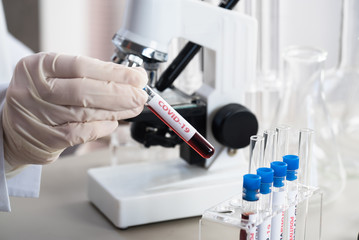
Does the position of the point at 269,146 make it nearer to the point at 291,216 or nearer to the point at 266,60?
the point at 291,216

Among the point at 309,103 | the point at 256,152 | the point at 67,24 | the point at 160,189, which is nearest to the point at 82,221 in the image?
the point at 160,189

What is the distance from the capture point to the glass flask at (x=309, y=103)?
1050 millimetres

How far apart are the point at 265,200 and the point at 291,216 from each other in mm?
62

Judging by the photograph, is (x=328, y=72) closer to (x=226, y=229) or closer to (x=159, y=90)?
(x=159, y=90)

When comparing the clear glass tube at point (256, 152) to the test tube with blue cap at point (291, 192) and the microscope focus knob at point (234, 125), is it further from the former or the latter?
the microscope focus knob at point (234, 125)

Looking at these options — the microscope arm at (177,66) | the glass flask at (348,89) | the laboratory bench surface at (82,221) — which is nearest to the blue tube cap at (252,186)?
the laboratory bench surface at (82,221)

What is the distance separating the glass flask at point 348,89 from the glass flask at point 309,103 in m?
0.12

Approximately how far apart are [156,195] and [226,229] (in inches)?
10.4

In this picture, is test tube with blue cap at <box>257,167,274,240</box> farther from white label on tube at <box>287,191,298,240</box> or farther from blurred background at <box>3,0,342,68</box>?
blurred background at <box>3,0,342,68</box>

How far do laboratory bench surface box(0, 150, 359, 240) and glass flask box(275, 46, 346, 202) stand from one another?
0.15ft

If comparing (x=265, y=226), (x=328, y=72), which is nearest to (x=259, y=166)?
(x=265, y=226)

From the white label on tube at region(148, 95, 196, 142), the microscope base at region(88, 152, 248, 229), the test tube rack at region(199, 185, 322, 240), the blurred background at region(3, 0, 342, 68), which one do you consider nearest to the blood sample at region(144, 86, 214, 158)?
the white label on tube at region(148, 95, 196, 142)

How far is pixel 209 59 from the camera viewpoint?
1.10 m

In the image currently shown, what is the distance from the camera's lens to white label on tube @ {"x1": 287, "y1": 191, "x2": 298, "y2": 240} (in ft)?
2.66
